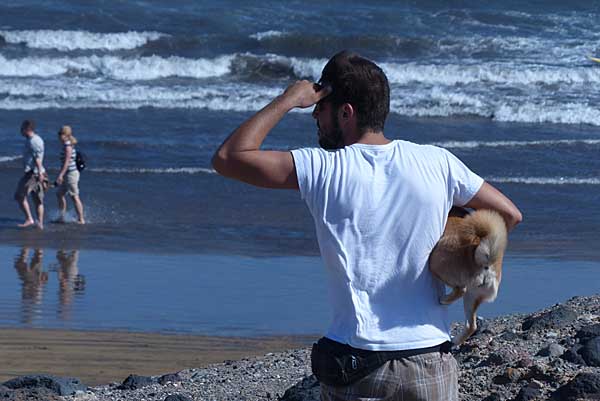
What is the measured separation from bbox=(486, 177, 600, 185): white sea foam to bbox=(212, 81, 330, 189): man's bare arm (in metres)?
12.8

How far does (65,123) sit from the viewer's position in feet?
67.9

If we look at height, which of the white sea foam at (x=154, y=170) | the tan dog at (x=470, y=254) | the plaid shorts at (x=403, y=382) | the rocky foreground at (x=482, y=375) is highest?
the tan dog at (x=470, y=254)

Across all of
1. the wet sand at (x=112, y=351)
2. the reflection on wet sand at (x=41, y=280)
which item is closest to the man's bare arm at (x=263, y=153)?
the wet sand at (x=112, y=351)

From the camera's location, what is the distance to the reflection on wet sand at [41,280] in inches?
366

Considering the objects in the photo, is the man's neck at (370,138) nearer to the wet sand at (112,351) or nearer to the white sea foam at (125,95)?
the wet sand at (112,351)

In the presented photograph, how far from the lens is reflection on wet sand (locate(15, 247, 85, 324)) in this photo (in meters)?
9.30

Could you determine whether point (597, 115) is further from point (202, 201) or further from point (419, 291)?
point (419, 291)

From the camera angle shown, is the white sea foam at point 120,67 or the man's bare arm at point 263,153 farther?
the white sea foam at point 120,67

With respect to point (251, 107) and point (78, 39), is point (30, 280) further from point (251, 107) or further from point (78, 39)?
point (78, 39)

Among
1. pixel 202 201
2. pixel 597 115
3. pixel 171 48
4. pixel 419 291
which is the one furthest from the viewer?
pixel 171 48

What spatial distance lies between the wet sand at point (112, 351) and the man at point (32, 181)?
5.12 m

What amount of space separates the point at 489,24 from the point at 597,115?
10.9 m

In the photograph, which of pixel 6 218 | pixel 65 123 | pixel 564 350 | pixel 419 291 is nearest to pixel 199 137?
pixel 65 123

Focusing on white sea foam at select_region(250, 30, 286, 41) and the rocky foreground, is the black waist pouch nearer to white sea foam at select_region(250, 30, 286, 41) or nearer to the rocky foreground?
the rocky foreground
